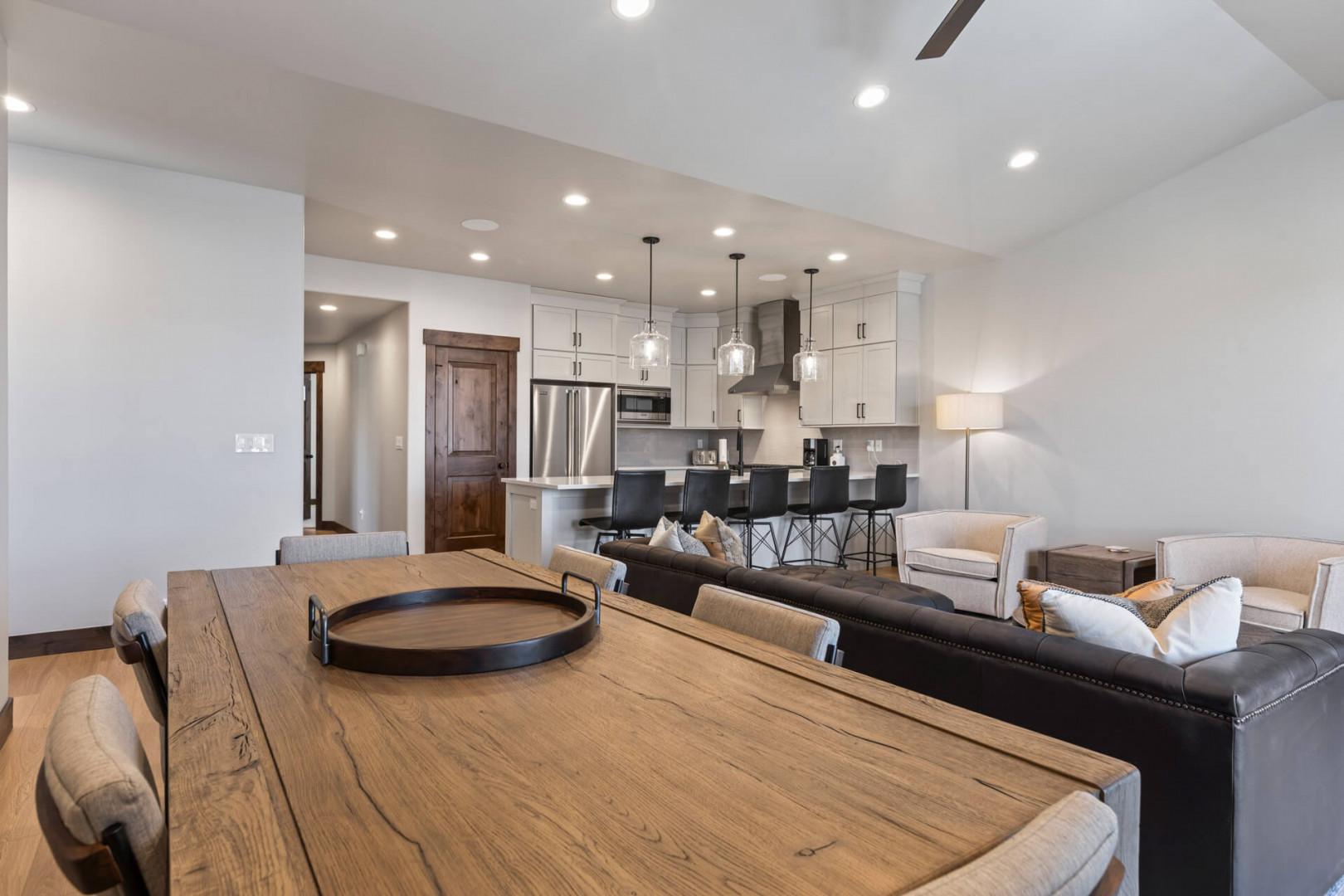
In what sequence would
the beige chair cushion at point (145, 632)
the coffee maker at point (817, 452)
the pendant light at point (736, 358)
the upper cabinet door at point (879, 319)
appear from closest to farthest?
the beige chair cushion at point (145, 632) < the pendant light at point (736, 358) < the upper cabinet door at point (879, 319) < the coffee maker at point (817, 452)

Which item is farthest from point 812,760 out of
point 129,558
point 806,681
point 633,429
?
point 633,429

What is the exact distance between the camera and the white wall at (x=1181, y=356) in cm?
400

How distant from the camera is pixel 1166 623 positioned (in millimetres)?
1710

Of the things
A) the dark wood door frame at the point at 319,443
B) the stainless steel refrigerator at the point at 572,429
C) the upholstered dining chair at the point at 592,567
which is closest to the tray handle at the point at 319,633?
the upholstered dining chair at the point at 592,567

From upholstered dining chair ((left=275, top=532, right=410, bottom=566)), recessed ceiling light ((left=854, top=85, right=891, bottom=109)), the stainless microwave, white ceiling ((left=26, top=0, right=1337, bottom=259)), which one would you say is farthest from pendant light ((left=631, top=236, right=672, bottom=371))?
the stainless microwave

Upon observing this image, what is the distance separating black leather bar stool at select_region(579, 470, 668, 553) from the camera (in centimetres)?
416

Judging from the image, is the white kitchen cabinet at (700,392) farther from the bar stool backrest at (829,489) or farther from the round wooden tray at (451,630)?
Result: the round wooden tray at (451,630)

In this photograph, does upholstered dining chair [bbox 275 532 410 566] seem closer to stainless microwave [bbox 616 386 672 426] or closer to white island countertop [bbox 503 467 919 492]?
white island countertop [bbox 503 467 919 492]

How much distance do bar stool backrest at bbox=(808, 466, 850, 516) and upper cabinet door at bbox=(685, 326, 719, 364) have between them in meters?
3.01

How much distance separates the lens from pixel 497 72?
9.20ft

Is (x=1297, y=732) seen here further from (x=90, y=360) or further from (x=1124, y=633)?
(x=90, y=360)

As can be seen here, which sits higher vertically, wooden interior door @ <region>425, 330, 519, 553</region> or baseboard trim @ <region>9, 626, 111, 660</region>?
wooden interior door @ <region>425, 330, 519, 553</region>

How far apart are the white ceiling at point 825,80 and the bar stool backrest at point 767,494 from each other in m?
1.73

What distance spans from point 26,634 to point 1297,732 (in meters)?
5.03
